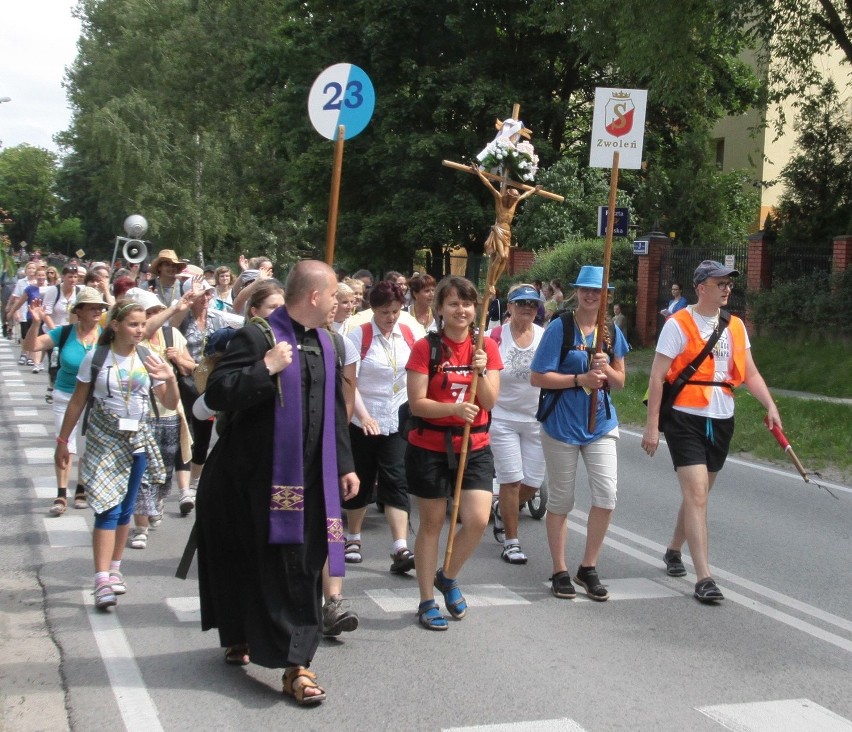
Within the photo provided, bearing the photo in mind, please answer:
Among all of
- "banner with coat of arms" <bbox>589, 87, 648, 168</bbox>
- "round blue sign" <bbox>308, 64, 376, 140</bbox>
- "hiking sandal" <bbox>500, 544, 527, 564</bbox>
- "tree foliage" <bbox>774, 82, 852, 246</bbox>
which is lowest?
"hiking sandal" <bbox>500, 544, 527, 564</bbox>

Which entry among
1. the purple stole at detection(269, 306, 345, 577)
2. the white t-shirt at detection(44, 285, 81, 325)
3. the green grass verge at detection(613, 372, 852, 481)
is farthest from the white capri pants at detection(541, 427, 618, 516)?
the white t-shirt at detection(44, 285, 81, 325)

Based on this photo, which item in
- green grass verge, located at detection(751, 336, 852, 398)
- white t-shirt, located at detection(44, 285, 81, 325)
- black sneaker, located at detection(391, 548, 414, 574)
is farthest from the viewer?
green grass verge, located at detection(751, 336, 852, 398)

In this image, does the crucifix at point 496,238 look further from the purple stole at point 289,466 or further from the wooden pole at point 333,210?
the purple stole at point 289,466

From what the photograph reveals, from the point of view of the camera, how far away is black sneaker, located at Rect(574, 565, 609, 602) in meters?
6.44

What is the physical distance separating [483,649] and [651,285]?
73.0ft

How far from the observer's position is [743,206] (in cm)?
3102

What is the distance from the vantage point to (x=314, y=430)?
4.75 meters

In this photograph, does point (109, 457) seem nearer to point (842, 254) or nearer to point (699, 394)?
point (699, 394)

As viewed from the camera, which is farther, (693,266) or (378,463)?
(693,266)

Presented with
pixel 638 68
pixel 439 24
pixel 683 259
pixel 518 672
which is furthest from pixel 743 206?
pixel 518 672

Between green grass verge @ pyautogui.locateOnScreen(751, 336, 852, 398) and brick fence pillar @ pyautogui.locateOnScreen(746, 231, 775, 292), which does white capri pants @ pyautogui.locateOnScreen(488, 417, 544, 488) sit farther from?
brick fence pillar @ pyautogui.locateOnScreen(746, 231, 775, 292)

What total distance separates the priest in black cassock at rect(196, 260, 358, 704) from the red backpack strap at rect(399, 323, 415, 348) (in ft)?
9.51

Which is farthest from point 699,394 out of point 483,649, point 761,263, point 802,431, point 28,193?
point 28,193

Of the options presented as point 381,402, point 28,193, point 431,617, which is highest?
point 28,193
